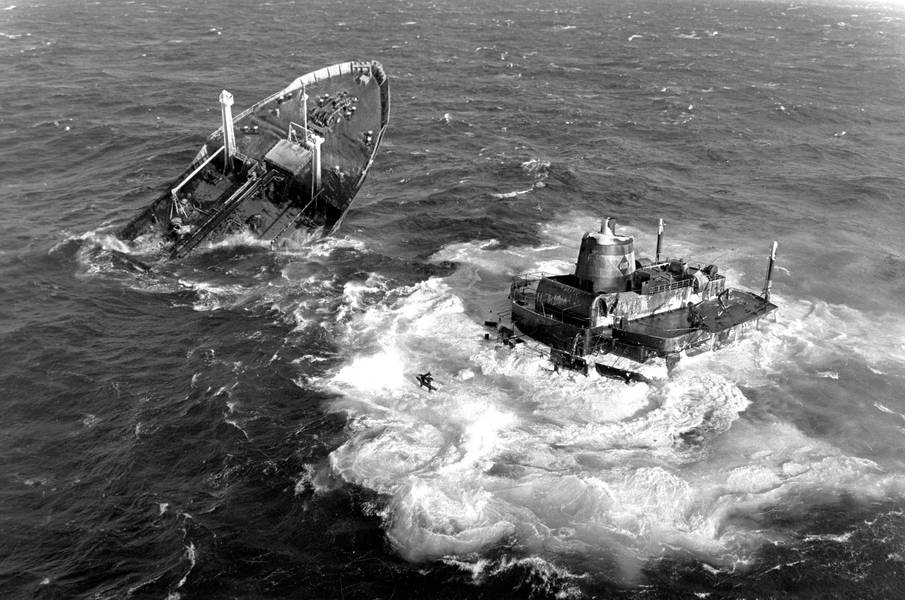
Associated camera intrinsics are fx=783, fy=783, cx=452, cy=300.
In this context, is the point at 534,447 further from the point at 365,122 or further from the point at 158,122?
the point at 158,122

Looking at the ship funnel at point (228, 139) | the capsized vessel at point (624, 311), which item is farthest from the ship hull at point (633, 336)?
the ship funnel at point (228, 139)

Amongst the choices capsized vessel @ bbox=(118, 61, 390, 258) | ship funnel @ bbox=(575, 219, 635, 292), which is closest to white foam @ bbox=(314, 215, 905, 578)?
ship funnel @ bbox=(575, 219, 635, 292)

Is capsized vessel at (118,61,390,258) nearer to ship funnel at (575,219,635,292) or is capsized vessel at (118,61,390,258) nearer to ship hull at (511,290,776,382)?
ship hull at (511,290,776,382)

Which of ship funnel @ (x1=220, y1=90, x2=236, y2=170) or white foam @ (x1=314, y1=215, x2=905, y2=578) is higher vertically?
ship funnel @ (x1=220, y1=90, x2=236, y2=170)

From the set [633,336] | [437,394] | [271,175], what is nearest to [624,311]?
[633,336]

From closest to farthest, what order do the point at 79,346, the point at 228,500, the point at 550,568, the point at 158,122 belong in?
the point at 550,568, the point at 228,500, the point at 79,346, the point at 158,122

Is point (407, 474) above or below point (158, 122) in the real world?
below

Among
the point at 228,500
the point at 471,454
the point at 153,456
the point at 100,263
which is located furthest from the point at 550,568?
the point at 100,263

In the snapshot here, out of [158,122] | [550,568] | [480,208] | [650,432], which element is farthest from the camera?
[158,122]
